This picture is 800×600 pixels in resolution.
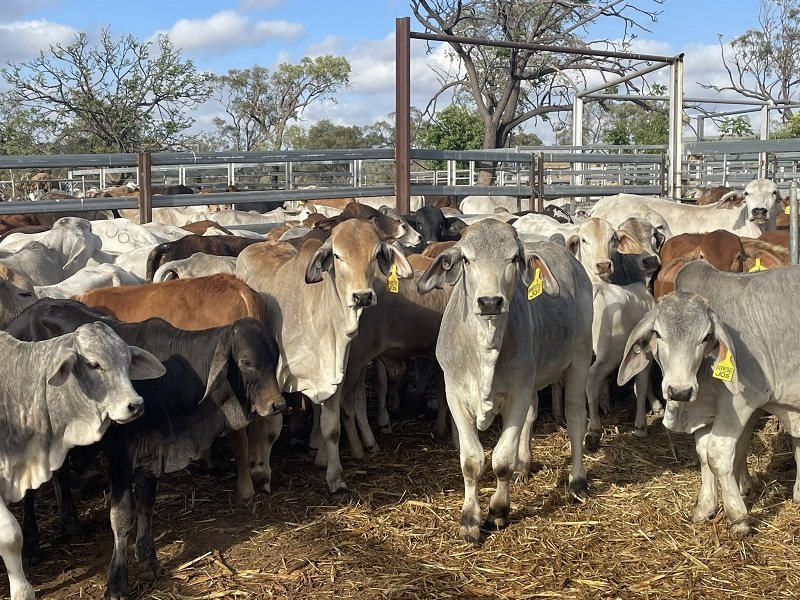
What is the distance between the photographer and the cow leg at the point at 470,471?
5449 mm

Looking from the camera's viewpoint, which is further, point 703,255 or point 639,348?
point 703,255

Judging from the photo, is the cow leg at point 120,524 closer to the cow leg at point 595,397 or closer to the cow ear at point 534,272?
the cow ear at point 534,272

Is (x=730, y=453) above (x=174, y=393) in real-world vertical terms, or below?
below

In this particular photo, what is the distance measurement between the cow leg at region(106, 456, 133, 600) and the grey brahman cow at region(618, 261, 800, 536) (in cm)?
280

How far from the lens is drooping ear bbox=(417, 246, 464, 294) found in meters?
5.36

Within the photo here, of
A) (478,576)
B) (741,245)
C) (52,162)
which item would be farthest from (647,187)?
(478,576)

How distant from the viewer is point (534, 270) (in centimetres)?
548

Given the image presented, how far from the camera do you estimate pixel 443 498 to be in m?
6.15

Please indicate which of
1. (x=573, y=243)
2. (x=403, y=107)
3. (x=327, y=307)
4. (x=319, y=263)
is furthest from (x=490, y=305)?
(x=403, y=107)

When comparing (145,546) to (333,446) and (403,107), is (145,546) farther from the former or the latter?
(403,107)

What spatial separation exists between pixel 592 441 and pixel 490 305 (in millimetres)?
2599

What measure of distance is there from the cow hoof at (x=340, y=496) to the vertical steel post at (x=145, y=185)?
249 inches

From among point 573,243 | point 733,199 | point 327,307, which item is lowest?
point 327,307

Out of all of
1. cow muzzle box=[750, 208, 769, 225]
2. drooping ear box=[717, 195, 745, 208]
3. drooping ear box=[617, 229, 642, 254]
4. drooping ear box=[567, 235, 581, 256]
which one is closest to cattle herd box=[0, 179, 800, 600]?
drooping ear box=[567, 235, 581, 256]
